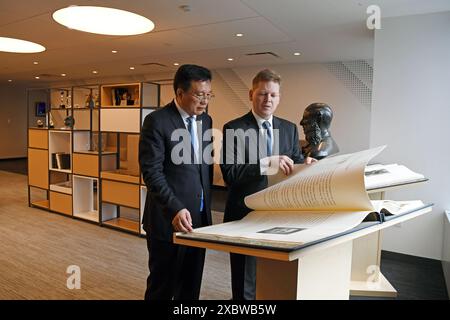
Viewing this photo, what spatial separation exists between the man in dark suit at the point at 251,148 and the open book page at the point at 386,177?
1.34 feet

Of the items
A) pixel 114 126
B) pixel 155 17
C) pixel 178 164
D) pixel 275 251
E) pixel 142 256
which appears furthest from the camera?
pixel 114 126

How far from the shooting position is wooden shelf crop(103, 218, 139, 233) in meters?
5.11

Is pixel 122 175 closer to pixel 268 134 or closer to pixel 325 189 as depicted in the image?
pixel 268 134

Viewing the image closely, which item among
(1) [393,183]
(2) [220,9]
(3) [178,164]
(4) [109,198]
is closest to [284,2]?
(2) [220,9]

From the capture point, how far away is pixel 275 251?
0.79 metres

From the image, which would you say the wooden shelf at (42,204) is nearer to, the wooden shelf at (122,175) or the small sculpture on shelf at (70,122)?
the small sculpture on shelf at (70,122)

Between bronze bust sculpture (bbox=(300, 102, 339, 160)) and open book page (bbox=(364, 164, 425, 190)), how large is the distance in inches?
42.7

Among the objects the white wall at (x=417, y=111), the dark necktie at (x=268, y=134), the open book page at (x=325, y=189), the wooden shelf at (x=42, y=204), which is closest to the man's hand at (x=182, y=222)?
the open book page at (x=325, y=189)

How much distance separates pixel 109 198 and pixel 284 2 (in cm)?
365

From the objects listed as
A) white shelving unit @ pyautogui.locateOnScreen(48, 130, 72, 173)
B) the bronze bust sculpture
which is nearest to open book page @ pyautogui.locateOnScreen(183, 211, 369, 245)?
the bronze bust sculpture

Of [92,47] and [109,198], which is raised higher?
[92,47]

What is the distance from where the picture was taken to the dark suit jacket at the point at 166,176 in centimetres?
171

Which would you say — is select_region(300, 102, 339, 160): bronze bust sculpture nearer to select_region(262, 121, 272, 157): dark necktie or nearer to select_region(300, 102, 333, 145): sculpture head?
select_region(300, 102, 333, 145): sculpture head

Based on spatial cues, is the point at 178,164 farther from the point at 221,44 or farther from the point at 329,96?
the point at 329,96
